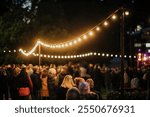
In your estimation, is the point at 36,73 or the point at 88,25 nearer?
the point at 36,73

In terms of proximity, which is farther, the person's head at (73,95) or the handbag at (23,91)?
the handbag at (23,91)

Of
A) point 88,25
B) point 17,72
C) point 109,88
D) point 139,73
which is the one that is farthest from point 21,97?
point 88,25

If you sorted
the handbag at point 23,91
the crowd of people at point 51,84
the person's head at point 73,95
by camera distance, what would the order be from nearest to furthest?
the person's head at point 73,95 < the crowd of people at point 51,84 < the handbag at point 23,91

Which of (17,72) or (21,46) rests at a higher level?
(21,46)

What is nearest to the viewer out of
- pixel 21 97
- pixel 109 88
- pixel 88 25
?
pixel 21 97

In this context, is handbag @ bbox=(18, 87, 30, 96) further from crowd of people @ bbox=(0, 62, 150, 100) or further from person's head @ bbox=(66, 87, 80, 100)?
person's head @ bbox=(66, 87, 80, 100)

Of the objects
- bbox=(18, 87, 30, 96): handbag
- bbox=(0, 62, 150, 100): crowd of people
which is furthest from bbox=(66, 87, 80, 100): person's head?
bbox=(18, 87, 30, 96): handbag

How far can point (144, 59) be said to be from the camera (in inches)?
1527

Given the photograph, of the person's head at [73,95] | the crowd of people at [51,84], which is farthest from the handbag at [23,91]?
the person's head at [73,95]

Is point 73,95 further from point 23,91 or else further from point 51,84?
point 51,84

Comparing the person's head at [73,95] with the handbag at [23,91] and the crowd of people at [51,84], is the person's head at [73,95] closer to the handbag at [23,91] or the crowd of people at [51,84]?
the crowd of people at [51,84]

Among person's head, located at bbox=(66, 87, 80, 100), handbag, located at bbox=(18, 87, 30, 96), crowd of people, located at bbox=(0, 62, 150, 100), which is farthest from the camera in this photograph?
handbag, located at bbox=(18, 87, 30, 96)

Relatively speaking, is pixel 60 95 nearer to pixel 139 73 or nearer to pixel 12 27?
pixel 139 73

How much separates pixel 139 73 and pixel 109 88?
5.27 metres
